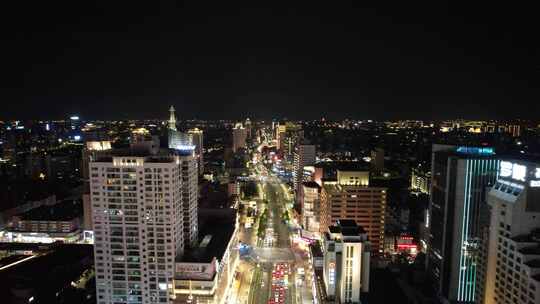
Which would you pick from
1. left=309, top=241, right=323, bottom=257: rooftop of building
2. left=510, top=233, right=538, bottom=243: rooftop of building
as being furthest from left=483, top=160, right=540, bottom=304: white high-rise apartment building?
left=309, top=241, right=323, bottom=257: rooftop of building

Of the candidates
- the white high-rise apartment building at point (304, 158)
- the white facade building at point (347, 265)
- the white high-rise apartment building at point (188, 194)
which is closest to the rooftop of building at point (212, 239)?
the white high-rise apartment building at point (188, 194)

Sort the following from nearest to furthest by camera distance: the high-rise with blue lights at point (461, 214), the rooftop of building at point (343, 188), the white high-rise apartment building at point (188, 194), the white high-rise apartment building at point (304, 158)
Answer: the high-rise with blue lights at point (461, 214)
the white high-rise apartment building at point (188, 194)
the rooftop of building at point (343, 188)
the white high-rise apartment building at point (304, 158)

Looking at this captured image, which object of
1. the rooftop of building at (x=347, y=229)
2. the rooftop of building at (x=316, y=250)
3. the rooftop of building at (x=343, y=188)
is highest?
the rooftop of building at (x=343, y=188)

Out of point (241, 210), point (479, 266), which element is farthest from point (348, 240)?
point (241, 210)

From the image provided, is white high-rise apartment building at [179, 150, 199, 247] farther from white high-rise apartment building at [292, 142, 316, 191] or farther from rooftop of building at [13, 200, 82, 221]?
white high-rise apartment building at [292, 142, 316, 191]

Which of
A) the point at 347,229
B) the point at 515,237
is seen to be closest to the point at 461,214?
the point at 347,229

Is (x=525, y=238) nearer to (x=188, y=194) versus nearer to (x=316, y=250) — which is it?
(x=316, y=250)

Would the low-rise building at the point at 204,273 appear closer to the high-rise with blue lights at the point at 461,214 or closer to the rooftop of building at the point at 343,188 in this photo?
the rooftop of building at the point at 343,188
